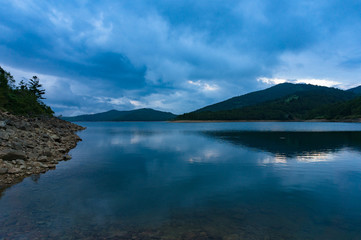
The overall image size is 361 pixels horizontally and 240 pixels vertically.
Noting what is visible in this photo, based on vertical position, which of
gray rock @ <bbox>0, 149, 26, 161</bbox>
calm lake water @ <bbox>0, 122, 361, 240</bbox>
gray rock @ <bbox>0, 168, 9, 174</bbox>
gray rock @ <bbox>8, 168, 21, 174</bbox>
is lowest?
calm lake water @ <bbox>0, 122, 361, 240</bbox>

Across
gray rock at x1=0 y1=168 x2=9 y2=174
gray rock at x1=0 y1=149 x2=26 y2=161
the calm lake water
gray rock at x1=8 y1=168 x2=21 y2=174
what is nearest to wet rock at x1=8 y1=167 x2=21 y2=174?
gray rock at x1=8 y1=168 x2=21 y2=174

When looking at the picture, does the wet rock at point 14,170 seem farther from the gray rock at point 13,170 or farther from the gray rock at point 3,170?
the gray rock at point 3,170

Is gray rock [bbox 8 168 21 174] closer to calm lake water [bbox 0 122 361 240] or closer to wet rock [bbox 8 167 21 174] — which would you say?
wet rock [bbox 8 167 21 174]

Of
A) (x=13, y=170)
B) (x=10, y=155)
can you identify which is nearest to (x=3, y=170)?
(x=13, y=170)

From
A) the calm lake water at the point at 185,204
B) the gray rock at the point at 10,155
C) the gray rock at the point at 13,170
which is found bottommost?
the calm lake water at the point at 185,204

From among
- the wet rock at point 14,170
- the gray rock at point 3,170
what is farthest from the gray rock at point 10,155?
the gray rock at point 3,170

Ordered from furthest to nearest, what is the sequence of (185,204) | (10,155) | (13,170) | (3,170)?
1. (10,155)
2. (13,170)
3. (3,170)
4. (185,204)

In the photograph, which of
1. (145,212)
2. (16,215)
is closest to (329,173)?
(145,212)

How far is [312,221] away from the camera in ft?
32.6

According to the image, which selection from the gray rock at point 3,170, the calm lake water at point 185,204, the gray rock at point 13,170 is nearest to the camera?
Answer: the calm lake water at point 185,204

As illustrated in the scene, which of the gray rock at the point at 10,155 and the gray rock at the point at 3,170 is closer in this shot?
the gray rock at the point at 3,170

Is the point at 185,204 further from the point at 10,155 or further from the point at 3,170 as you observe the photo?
the point at 10,155

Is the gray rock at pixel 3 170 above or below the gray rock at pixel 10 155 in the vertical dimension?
below

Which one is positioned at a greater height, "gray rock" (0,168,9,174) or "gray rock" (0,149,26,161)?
"gray rock" (0,149,26,161)
